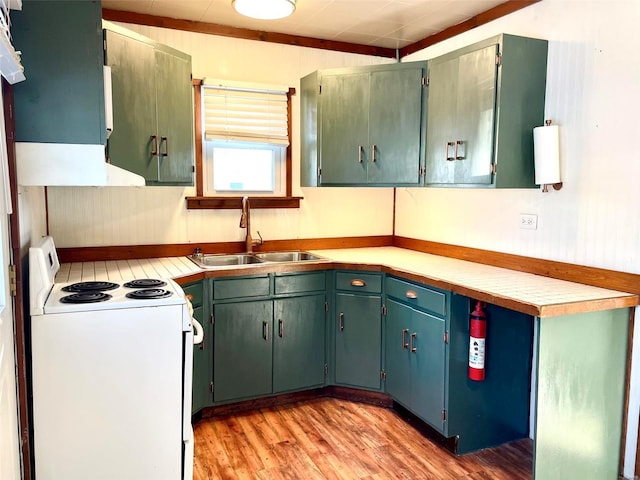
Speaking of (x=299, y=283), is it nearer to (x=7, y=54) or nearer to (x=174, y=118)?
(x=174, y=118)

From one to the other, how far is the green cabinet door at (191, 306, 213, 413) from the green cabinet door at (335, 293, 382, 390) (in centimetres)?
84

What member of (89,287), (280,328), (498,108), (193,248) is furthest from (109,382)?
(498,108)

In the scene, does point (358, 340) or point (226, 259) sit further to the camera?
point (226, 259)

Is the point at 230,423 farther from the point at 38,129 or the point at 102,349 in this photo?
the point at 38,129

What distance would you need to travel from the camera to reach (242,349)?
3.06 metres

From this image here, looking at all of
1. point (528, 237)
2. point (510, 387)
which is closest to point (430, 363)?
point (510, 387)

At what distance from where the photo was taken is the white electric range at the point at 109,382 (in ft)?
6.58

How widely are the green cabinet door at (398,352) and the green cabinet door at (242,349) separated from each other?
741 millimetres

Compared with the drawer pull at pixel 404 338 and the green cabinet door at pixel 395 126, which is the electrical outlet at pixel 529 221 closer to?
the green cabinet door at pixel 395 126

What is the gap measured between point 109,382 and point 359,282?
1.62m

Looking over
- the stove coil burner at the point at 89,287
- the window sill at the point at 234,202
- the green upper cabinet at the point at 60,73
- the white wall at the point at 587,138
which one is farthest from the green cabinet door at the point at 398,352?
the green upper cabinet at the point at 60,73

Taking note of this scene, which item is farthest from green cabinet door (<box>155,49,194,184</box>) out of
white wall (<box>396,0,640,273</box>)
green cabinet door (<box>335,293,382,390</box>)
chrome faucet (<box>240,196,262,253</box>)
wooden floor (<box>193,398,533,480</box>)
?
white wall (<box>396,0,640,273</box>)

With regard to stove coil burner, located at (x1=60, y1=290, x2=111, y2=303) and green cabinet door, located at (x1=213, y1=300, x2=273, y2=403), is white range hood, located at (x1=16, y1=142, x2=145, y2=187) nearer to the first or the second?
stove coil burner, located at (x1=60, y1=290, x2=111, y2=303)

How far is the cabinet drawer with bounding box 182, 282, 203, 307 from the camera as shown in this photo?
109 inches
